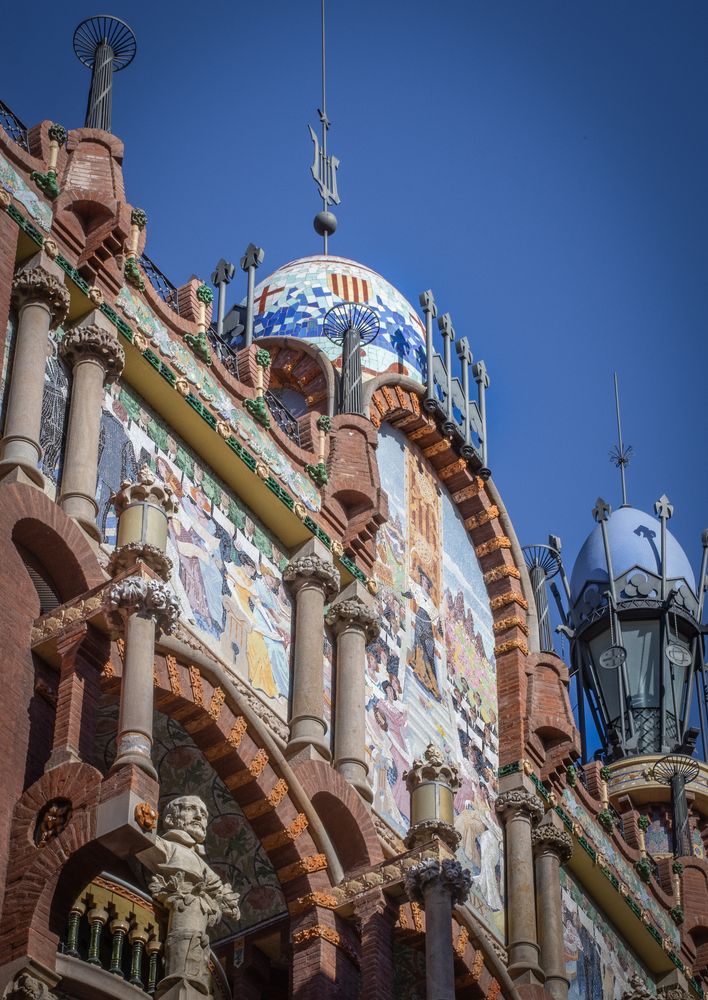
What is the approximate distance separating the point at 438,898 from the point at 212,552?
463cm

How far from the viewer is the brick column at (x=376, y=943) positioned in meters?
20.5

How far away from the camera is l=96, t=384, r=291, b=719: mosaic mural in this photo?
2216 cm

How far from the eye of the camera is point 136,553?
19.1 m

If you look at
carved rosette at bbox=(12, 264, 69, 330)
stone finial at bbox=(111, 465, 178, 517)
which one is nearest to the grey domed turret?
carved rosette at bbox=(12, 264, 69, 330)

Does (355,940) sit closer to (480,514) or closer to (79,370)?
(79,370)

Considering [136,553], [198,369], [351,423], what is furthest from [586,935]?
[136,553]

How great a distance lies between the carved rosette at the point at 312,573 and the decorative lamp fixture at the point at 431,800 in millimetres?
2635

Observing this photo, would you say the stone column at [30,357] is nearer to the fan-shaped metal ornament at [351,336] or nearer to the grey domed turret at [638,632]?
the fan-shaped metal ornament at [351,336]

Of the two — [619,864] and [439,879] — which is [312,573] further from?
[619,864]

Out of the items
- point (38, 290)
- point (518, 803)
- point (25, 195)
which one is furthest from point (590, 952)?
point (25, 195)

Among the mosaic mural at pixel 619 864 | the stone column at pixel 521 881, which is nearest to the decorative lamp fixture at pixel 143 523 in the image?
the stone column at pixel 521 881

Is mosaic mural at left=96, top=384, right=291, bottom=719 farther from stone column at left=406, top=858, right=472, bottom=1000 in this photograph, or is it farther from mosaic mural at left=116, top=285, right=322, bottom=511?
stone column at left=406, top=858, right=472, bottom=1000

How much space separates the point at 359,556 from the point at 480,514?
513 centimetres

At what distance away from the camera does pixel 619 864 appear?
30.8m
